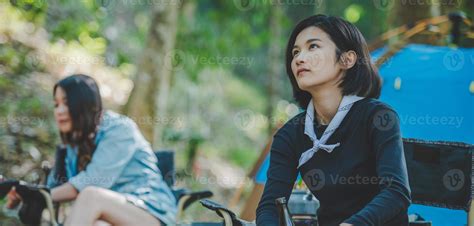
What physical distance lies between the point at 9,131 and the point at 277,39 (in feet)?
12.8

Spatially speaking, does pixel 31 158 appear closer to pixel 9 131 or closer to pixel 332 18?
pixel 9 131

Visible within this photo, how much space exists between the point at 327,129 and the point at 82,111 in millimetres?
1578

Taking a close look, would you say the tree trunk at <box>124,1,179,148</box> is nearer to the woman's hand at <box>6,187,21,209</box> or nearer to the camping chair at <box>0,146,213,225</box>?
the camping chair at <box>0,146,213,225</box>

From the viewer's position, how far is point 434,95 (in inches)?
134

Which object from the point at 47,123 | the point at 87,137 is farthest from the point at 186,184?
the point at 87,137

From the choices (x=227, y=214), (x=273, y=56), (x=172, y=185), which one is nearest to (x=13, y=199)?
(x=172, y=185)

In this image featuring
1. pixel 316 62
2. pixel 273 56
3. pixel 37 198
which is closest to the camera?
pixel 316 62

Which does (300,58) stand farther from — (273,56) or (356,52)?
(273,56)

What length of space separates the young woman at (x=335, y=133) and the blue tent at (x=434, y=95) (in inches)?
35.5

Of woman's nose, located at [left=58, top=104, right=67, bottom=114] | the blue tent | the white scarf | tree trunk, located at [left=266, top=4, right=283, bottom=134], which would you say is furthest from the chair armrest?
tree trunk, located at [left=266, top=4, right=283, bottom=134]

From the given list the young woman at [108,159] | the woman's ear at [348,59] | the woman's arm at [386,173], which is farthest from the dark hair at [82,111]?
the woman's arm at [386,173]

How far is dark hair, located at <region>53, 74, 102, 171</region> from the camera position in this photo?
3.38m

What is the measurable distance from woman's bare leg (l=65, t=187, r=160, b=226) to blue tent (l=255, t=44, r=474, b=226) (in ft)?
4.07

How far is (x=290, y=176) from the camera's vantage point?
2324 mm
